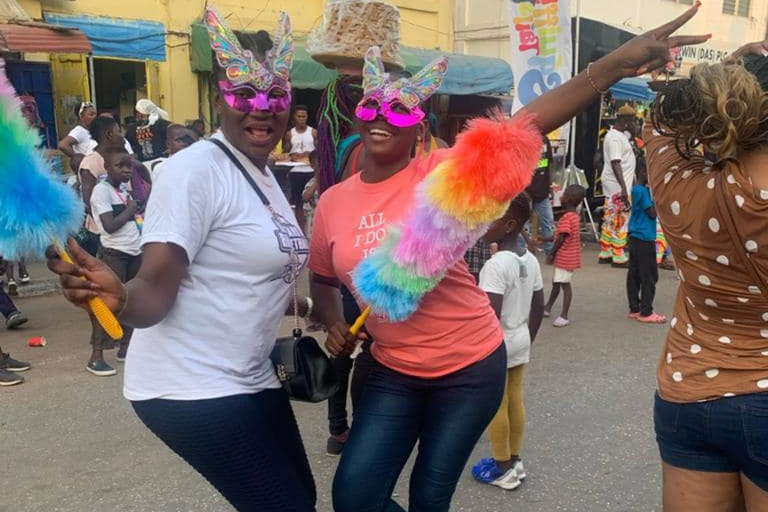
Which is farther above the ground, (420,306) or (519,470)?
(420,306)

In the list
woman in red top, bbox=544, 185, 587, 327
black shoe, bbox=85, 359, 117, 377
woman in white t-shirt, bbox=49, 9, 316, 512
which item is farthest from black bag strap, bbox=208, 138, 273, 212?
woman in red top, bbox=544, 185, 587, 327

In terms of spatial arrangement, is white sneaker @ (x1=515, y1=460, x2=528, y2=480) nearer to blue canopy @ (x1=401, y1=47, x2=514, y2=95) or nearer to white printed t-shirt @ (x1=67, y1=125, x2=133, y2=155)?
white printed t-shirt @ (x1=67, y1=125, x2=133, y2=155)

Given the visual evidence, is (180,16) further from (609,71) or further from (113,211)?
(609,71)

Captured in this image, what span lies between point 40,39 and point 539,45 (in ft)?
20.8

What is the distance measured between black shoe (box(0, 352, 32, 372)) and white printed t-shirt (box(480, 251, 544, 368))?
3927 millimetres

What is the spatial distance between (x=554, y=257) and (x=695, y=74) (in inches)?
199

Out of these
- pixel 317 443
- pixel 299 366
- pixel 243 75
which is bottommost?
pixel 317 443

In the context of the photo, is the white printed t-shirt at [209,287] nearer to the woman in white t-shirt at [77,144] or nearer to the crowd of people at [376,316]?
the crowd of people at [376,316]

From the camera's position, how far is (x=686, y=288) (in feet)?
6.60

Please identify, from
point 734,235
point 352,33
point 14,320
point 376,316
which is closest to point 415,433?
point 376,316

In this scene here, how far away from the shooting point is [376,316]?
2.36 meters

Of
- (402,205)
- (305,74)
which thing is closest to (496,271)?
(402,205)

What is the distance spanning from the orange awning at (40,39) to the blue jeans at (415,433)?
7599 millimetres

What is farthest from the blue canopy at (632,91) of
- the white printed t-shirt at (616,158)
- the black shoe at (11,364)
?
the black shoe at (11,364)
